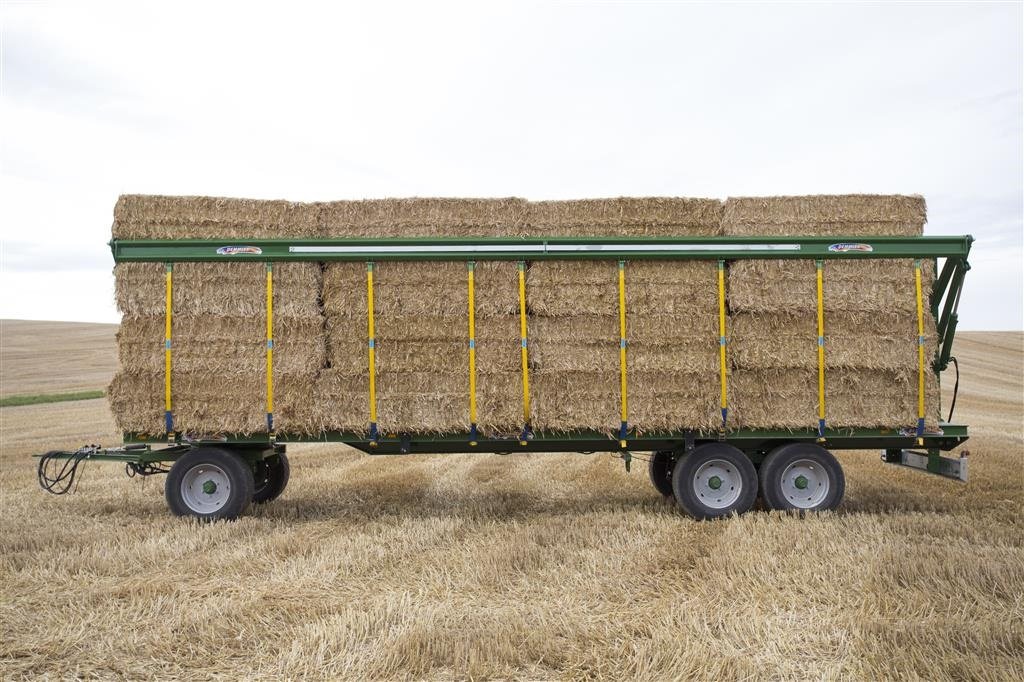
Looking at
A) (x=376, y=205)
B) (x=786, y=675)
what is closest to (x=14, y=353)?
(x=376, y=205)

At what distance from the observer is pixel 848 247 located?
26.3 ft

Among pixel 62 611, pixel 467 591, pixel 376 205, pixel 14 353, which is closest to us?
pixel 62 611

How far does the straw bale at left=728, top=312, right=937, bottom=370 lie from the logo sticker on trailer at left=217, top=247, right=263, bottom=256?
17.2 ft

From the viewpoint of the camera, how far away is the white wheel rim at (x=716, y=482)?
8094 mm

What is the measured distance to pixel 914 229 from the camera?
8.12m

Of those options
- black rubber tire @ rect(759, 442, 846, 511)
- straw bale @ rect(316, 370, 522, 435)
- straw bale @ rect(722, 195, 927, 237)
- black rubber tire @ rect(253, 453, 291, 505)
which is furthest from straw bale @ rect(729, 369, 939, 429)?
black rubber tire @ rect(253, 453, 291, 505)

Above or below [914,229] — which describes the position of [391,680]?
below

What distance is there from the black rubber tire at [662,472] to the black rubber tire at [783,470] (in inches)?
53.4

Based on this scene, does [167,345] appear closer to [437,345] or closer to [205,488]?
[205,488]

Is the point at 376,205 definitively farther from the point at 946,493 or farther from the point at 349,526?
the point at 946,493

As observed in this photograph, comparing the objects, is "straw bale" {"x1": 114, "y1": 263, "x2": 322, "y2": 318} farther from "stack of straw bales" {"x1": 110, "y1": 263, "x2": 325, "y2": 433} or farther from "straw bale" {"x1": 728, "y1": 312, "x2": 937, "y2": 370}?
"straw bale" {"x1": 728, "y1": 312, "x2": 937, "y2": 370}

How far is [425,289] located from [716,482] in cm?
384

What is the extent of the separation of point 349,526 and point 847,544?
4.78 metres

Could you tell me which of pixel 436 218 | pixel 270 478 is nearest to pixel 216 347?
pixel 270 478
